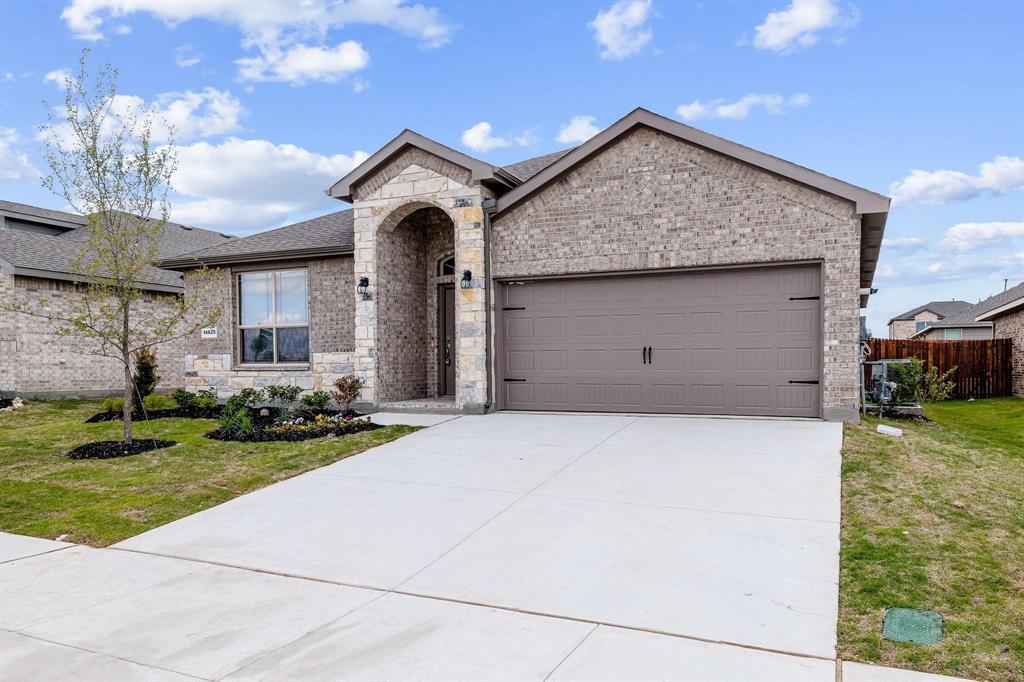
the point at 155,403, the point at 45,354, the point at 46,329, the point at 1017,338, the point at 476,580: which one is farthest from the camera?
the point at 1017,338

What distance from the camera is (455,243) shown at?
12.4m

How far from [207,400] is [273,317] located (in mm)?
2200

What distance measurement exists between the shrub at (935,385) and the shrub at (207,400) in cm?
1726

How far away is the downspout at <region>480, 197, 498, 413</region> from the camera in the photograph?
1184 cm

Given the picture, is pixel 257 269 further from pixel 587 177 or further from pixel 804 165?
pixel 804 165

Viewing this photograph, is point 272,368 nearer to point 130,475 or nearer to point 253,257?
point 253,257

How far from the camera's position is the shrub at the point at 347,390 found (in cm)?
1235

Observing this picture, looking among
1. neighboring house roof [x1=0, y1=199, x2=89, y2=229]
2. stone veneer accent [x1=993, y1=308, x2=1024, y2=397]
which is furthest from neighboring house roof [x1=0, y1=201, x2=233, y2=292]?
stone veneer accent [x1=993, y1=308, x2=1024, y2=397]

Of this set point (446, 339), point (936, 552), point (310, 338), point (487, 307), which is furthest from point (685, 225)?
point (310, 338)

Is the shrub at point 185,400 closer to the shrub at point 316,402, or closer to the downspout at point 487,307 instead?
the shrub at point 316,402

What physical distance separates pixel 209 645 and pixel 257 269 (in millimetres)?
11641

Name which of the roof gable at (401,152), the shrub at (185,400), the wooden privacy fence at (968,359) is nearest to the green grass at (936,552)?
the roof gable at (401,152)

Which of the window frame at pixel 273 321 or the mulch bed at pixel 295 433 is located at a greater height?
the window frame at pixel 273 321

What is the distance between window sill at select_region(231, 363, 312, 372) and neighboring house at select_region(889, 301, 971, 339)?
56.5 m
